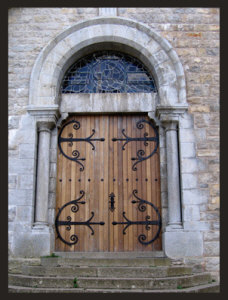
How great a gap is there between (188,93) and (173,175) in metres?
1.32

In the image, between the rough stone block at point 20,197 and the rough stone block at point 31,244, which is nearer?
the rough stone block at point 31,244

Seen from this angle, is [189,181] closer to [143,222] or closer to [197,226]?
[197,226]

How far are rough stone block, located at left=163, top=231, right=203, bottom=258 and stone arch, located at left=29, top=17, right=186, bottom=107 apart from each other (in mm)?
1971

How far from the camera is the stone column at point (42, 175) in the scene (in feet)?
18.6

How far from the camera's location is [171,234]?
5500 mm

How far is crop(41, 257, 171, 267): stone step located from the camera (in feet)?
17.2

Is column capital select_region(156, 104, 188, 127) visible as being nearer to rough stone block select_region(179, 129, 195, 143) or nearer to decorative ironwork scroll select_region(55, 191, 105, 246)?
rough stone block select_region(179, 129, 195, 143)

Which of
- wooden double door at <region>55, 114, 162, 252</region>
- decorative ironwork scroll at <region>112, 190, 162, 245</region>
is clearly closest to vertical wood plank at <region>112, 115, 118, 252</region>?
wooden double door at <region>55, 114, 162, 252</region>

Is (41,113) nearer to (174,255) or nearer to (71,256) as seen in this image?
(71,256)

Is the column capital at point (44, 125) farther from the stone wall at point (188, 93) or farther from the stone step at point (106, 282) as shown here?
the stone step at point (106, 282)

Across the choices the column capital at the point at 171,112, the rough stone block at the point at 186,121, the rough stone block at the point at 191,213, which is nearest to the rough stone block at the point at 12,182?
the column capital at the point at 171,112

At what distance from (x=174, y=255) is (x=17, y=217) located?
7.56 feet

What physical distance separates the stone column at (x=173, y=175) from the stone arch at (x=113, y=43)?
0.45m

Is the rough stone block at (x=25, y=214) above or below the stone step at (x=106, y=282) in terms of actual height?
above
